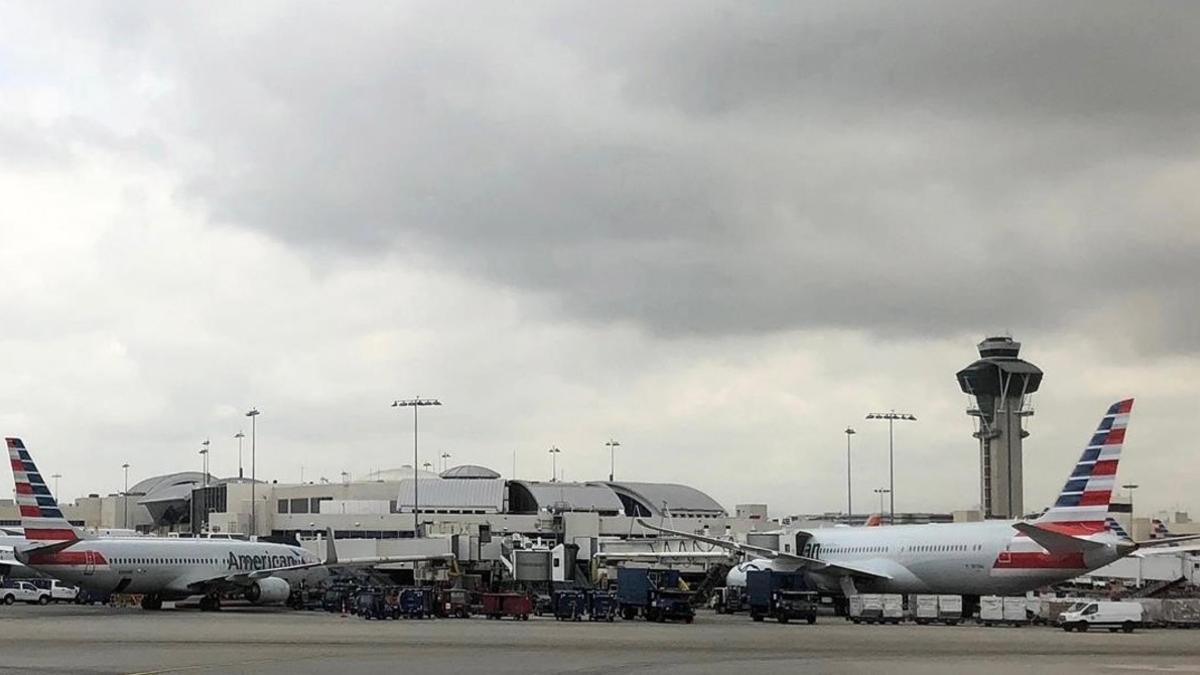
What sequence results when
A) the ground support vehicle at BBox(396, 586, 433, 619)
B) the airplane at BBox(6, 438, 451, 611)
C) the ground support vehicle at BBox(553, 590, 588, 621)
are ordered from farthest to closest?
1. the airplane at BBox(6, 438, 451, 611)
2. the ground support vehicle at BBox(396, 586, 433, 619)
3. the ground support vehicle at BBox(553, 590, 588, 621)

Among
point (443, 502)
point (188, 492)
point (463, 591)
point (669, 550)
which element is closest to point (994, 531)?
point (463, 591)

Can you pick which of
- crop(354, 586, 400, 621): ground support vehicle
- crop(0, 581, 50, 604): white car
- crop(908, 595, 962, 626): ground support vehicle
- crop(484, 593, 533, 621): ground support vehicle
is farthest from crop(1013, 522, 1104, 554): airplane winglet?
crop(0, 581, 50, 604): white car

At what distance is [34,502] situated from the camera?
2899 inches

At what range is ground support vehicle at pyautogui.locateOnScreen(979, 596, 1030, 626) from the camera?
6425 centimetres

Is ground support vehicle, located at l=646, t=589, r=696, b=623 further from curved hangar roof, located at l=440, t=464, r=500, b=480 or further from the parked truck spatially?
curved hangar roof, located at l=440, t=464, r=500, b=480

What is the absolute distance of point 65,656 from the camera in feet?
128

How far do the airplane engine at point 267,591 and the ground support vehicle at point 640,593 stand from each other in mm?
22213

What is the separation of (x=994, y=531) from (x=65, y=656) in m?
42.5

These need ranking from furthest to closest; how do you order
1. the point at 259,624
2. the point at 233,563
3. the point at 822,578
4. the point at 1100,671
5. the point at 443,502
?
the point at 443,502
the point at 233,563
the point at 822,578
the point at 259,624
the point at 1100,671

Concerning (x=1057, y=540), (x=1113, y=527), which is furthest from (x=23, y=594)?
(x=1113, y=527)

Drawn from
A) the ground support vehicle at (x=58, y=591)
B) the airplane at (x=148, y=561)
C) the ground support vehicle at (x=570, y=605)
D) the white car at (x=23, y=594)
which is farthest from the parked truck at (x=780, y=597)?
the ground support vehicle at (x=58, y=591)

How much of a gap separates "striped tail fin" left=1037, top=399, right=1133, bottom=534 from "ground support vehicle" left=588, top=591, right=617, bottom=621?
20416 mm

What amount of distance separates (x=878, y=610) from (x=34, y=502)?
41.7 meters

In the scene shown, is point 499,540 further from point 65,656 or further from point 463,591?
point 65,656
